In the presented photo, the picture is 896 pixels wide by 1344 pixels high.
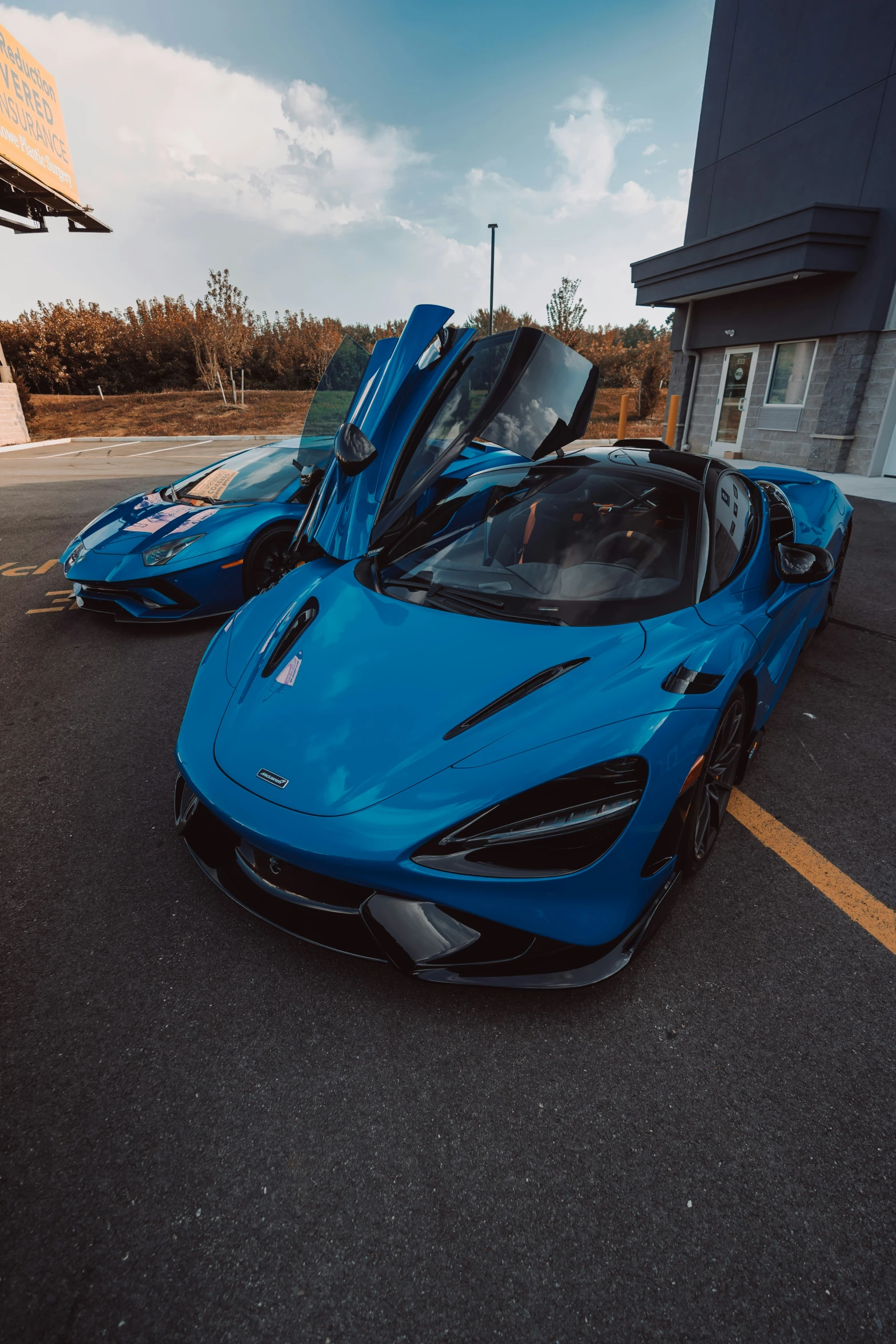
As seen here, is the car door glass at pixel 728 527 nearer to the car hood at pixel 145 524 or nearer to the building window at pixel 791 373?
the car hood at pixel 145 524

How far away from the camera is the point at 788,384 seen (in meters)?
11.7

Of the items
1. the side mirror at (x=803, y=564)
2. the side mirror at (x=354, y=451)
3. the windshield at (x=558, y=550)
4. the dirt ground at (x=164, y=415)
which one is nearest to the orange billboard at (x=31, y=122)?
the dirt ground at (x=164, y=415)

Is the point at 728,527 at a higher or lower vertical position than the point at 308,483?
higher

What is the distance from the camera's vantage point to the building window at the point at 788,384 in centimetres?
1127

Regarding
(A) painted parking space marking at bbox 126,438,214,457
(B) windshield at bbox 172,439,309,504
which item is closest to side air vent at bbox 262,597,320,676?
(B) windshield at bbox 172,439,309,504

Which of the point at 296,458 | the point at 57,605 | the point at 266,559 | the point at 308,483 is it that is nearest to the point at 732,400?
the point at 296,458

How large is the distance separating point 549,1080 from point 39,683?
11.1 ft

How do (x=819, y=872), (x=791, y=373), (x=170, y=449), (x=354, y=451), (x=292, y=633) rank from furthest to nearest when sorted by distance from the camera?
(x=170, y=449) → (x=791, y=373) → (x=354, y=451) → (x=292, y=633) → (x=819, y=872)

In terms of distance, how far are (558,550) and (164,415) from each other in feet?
87.0

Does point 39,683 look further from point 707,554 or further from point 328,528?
point 707,554

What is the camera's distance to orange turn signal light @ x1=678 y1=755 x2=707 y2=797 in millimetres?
1673

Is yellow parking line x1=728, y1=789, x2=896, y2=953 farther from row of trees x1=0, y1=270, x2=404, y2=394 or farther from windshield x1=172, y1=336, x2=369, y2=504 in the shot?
row of trees x1=0, y1=270, x2=404, y2=394

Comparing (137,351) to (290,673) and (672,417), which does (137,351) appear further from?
(290,673)

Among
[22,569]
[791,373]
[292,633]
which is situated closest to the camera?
[292,633]
